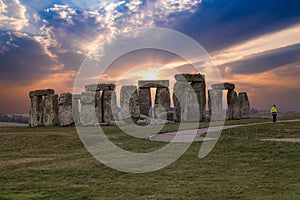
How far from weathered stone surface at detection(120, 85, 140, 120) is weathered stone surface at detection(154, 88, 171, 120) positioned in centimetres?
189

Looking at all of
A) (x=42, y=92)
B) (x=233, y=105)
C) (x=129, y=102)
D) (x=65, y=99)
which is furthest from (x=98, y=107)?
(x=233, y=105)

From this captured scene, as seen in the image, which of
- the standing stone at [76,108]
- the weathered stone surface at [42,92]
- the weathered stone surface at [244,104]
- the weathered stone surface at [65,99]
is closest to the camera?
the standing stone at [76,108]

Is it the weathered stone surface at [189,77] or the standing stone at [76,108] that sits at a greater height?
the weathered stone surface at [189,77]

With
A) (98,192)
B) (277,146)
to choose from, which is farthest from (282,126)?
(98,192)

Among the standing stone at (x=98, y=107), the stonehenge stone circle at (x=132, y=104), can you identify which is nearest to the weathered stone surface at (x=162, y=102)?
the stonehenge stone circle at (x=132, y=104)

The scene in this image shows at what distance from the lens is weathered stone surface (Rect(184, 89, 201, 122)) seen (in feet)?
116

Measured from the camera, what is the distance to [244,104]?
131 ft

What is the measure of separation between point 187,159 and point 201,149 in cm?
213

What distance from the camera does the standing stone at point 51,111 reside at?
35625 millimetres

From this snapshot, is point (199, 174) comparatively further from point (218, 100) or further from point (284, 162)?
point (218, 100)

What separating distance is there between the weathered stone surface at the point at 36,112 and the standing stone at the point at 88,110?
4.39 meters

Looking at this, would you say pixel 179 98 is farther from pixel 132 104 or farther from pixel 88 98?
pixel 88 98

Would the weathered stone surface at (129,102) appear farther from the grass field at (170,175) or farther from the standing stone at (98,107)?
the grass field at (170,175)

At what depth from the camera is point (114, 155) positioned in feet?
56.5
